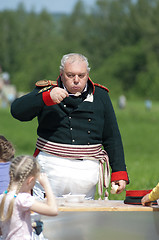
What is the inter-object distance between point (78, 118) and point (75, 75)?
437mm

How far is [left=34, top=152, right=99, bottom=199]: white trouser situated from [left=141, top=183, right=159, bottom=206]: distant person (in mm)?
725

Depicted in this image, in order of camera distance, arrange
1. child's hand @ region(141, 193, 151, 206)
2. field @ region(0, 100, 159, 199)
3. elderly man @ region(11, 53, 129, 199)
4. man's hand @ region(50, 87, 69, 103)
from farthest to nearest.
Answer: field @ region(0, 100, 159, 199) < elderly man @ region(11, 53, 129, 199) < man's hand @ region(50, 87, 69, 103) < child's hand @ region(141, 193, 151, 206)

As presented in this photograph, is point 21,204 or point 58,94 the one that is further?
point 58,94

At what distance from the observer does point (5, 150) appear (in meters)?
4.95

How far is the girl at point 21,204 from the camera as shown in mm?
3693

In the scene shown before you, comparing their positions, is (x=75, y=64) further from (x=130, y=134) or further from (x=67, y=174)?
(x=130, y=134)

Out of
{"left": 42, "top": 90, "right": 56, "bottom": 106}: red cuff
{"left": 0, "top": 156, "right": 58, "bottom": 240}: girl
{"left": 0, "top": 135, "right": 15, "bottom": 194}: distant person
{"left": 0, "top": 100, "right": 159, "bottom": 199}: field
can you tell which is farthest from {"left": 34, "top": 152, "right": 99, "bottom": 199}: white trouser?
{"left": 0, "top": 100, "right": 159, "bottom": 199}: field

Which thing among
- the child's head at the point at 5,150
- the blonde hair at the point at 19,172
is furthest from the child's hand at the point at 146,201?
the child's head at the point at 5,150

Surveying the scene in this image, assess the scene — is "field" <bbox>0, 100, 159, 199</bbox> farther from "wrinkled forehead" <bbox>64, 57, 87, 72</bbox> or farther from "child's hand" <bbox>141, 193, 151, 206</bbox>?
"child's hand" <bbox>141, 193, 151, 206</bbox>

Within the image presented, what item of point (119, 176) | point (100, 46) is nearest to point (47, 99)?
point (119, 176)

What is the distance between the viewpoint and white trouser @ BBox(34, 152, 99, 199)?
15.8 ft

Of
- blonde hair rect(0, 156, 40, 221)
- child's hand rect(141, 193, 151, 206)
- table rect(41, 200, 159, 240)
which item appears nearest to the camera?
blonde hair rect(0, 156, 40, 221)

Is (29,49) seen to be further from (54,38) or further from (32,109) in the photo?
(32,109)

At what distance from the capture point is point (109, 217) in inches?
164
